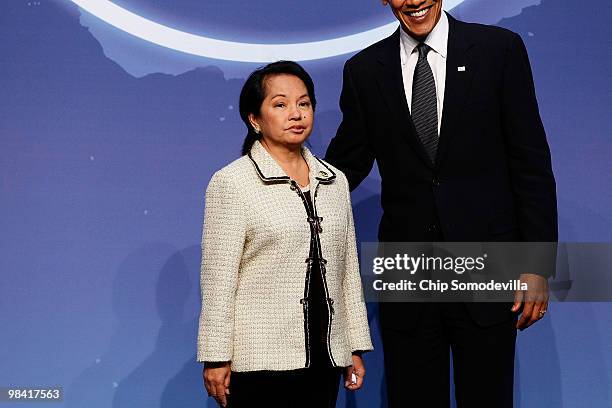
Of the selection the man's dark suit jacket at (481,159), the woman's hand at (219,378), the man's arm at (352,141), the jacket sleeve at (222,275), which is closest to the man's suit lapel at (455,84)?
the man's dark suit jacket at (481,159)

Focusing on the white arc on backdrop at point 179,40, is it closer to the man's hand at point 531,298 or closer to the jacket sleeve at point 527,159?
the jacket sleeve at point 527,159

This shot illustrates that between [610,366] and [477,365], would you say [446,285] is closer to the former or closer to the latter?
[477,365]

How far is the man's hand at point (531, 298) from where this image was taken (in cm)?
214

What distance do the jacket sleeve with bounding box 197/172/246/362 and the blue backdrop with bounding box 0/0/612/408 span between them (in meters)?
0.92

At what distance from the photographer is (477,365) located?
215cm

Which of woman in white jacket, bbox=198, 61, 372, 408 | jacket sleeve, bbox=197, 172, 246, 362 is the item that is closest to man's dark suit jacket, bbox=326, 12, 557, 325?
woman in white jacket, bbox=198, 61, 372, 408

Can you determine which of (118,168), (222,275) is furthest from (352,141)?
(118,168)

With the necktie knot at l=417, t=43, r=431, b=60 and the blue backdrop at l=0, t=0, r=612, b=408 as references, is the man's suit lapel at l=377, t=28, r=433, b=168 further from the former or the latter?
the blue backdrop at l=0, t=0, r=612, b=408

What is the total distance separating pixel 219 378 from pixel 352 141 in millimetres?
728

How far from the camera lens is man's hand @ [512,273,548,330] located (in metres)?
2.14

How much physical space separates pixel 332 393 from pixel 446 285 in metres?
0.38

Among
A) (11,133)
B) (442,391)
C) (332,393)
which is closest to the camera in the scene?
(332,393)

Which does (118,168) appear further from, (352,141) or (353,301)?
(353,301)

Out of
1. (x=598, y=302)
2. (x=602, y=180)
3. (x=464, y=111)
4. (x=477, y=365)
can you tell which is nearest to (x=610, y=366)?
(x=598, y=302)
